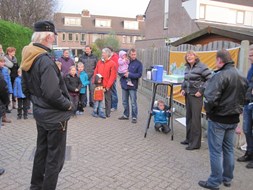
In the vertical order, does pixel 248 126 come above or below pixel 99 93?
below

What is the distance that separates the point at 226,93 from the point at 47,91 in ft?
7.54

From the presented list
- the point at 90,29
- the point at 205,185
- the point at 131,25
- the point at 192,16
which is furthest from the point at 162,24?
the point at 205,185

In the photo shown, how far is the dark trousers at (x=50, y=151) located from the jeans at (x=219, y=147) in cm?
202

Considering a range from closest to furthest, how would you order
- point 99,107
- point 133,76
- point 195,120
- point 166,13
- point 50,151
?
point 50,151 < point 195,120 < point 133,76 < point 99,107 < point 166,13

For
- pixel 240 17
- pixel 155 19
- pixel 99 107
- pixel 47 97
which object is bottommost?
pixel 99 107

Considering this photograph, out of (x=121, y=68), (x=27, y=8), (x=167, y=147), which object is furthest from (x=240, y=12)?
(x=167, y=147)

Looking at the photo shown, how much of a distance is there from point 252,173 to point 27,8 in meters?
21.4

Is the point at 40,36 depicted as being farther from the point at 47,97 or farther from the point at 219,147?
the point at 219,147

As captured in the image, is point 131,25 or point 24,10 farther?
point 131,25

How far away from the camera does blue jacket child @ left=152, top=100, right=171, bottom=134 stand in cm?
671

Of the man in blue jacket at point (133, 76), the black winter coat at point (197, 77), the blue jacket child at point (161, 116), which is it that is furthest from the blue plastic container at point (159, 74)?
the man in blue jacket at point (133, 76)

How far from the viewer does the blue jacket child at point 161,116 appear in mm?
6709

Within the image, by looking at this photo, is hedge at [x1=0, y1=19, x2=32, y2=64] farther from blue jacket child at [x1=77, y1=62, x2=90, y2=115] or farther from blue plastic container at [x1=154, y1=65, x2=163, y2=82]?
blue plastic container at [x1=154, y1=65, x2=163, y2=82]

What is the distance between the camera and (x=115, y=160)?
5039 millimetres
